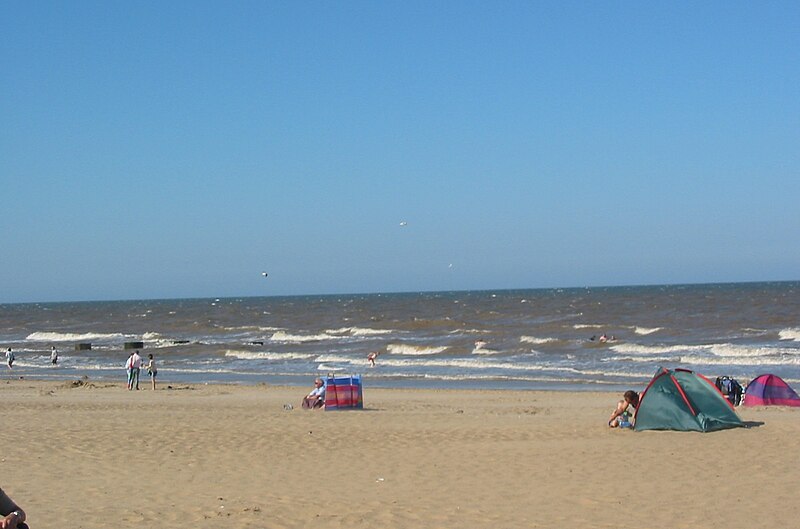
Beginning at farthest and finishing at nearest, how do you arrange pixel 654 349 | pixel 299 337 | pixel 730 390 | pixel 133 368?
pixel 299 337
pixel 654 349
pixel 133 368
pixel 730 390

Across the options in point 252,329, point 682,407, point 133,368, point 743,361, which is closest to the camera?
point 682,407

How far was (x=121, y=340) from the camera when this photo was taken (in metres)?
64.6

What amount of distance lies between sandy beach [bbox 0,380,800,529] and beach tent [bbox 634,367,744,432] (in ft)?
1.47

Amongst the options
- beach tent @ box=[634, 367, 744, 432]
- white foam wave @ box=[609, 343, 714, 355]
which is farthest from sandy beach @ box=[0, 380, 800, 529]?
white foam wave @ box=[609, 343, 714, 355]

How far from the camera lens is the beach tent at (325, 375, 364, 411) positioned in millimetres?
19656

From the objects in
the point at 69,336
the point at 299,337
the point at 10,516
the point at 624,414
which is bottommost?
the point at 69,336

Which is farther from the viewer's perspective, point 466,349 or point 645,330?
point 645,330

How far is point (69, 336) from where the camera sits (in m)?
71.1

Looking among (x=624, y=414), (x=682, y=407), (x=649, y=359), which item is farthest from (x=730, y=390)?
(x=649, y=359)

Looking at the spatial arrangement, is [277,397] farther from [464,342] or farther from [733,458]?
[464,342]

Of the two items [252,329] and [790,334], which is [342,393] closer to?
[790,334]

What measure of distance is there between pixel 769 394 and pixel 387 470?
1217cm

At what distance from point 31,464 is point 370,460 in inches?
175

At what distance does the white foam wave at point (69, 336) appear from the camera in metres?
67.8
